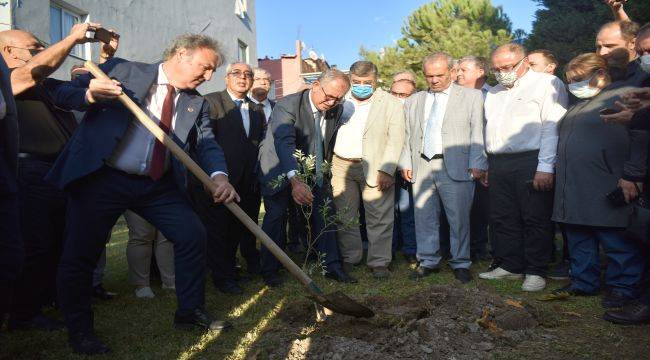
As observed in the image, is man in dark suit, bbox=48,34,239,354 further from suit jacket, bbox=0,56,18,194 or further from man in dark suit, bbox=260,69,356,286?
man in dark suit, bbox=260,69,356,286

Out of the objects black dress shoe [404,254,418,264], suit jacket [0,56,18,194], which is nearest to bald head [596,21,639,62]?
black dress shoe [404,254,418,264]

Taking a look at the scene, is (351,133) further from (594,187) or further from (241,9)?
(241,9)

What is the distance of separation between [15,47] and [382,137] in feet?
11.2

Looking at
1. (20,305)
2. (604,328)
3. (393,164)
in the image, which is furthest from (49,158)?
(604,328)

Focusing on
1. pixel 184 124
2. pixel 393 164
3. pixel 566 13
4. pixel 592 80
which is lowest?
pixel 393 164

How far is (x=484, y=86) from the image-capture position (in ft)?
20.7

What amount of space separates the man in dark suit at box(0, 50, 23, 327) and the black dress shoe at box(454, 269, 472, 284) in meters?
3.82

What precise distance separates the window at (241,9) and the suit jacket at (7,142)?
16056mm

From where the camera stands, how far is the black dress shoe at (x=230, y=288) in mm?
4668

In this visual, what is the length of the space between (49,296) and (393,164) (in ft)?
11.4

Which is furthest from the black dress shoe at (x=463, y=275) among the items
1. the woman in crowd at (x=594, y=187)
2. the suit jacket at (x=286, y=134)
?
the suit jacket at (x=286, y=134)

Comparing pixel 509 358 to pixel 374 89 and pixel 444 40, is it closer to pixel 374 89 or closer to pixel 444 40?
pixel 374 89

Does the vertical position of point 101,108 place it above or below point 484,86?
below

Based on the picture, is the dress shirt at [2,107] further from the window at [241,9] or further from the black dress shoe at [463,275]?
the window at [241,9]
